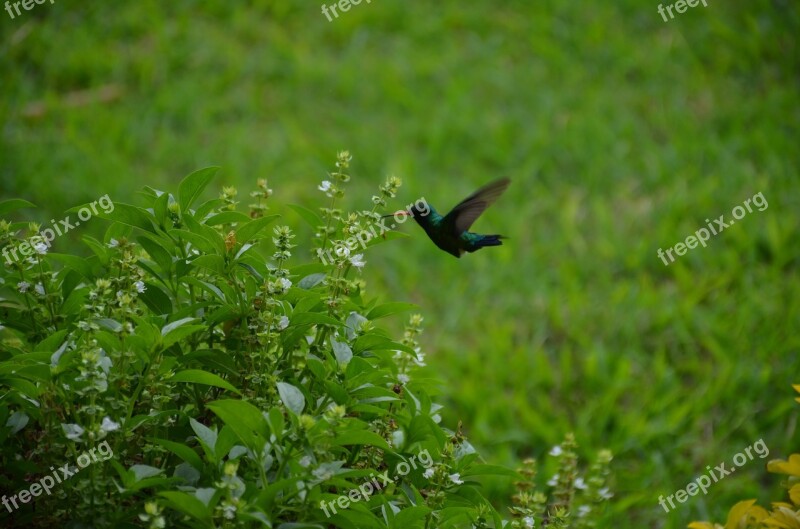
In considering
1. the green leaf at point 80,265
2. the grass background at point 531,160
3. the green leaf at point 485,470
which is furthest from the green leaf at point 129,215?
the grass background at point 531,160

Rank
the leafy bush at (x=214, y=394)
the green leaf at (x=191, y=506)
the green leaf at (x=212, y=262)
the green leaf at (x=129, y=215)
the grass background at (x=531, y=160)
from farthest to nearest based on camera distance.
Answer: the grass background at (x=531, y=160) → the green leaf at (x=129, y=215) → the green leaf at (x=212, y=262) → the leafy bush at (x=214, y=394) → the green leaf at (x=191, y=506)

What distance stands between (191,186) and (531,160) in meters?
3.80

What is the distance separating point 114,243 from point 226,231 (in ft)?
1.02

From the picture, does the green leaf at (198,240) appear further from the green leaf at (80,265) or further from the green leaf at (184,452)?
the green leaf at (184,452)

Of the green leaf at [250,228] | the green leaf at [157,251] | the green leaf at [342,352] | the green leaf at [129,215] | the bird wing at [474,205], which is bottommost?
the green leaf at [342,352]

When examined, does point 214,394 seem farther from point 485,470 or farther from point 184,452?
point 485,470

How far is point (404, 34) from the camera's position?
21.3 feet

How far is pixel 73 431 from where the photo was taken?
60.4 inches

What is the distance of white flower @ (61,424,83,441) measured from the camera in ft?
4.88

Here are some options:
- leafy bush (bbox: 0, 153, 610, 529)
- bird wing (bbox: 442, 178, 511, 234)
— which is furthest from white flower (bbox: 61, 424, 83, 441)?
bird wing (bbox: 442, 178, 511, 234)

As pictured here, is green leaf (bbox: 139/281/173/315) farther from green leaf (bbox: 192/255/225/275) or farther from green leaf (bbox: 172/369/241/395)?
green leaf (bbox: 172/369/241/395)

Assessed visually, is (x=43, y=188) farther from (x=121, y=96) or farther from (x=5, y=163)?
(x=121, y=96)

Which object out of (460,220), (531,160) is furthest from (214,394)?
(531,160)

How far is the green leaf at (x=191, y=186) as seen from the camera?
1.77 meters
